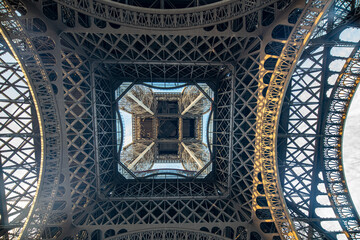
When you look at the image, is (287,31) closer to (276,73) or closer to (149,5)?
(276,73)

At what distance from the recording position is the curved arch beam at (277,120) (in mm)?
9150

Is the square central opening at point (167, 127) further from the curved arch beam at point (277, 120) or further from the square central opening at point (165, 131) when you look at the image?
the curved arch beam at point (277, 120)

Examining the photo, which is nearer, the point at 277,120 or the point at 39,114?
the point at 39,114

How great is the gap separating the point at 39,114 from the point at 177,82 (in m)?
10.3

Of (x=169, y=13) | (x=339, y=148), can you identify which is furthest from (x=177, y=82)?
(x=339, y=148)

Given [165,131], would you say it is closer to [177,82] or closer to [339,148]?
[177,82]

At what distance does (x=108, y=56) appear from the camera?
14133 millimetres

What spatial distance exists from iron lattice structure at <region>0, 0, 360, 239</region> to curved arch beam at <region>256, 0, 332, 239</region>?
0.08 metres

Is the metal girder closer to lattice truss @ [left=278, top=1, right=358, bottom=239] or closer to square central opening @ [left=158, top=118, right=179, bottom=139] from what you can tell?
lattice truss @ [left=278, top=1, right=358, bottom=239]

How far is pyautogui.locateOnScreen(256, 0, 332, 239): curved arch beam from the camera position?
915 cm

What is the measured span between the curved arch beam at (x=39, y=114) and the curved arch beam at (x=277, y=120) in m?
12.9

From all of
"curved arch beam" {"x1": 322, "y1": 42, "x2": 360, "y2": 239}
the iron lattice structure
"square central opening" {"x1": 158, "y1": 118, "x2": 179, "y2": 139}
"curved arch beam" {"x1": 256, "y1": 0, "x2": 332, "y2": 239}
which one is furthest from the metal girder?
"square central opening" {"x1": 158, "y1": 118, "x2": 179, "y2": 139}

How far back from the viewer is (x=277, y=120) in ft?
34.6

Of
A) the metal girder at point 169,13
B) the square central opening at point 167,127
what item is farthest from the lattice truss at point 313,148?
the square central opening at point 167,127
